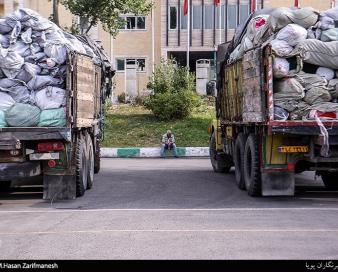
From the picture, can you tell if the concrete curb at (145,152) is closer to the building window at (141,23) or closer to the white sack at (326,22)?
the white sack at (326,22)

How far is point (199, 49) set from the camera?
4703 centimetres

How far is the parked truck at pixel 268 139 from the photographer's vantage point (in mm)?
12500

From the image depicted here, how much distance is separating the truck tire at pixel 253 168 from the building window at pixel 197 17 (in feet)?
110

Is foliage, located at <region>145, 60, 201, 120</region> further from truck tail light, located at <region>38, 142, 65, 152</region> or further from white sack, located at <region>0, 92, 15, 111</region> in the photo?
truck tail light, located at <region>38, 142, 65, 152</region>

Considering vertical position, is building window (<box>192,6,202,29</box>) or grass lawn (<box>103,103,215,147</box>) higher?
building window (<box>192,6,202,29</box>)

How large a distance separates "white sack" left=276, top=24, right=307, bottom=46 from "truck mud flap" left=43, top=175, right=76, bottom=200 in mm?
4469

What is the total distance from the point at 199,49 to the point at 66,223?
37118mm

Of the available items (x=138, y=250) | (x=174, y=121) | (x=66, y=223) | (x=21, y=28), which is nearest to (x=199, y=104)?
(x=174, y=121)

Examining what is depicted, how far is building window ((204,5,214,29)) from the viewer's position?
1859 inches

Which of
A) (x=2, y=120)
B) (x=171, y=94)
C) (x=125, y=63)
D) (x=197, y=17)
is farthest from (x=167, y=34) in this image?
(x=2, y=120)

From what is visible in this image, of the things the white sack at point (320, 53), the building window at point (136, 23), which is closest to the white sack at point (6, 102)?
the white sack at point (320, 53)

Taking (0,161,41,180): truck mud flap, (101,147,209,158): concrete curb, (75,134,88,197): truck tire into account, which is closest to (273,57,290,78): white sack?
(75,134,88,197): truck tire

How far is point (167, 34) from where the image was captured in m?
46.8

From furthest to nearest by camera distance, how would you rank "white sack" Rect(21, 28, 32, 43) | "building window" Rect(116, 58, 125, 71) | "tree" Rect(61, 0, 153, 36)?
"building window" Rect(116, 58, 125, 71), "tree" Rect(61, 0, 153, 36), "white sack" Rect(21, 28, 32, 43)
